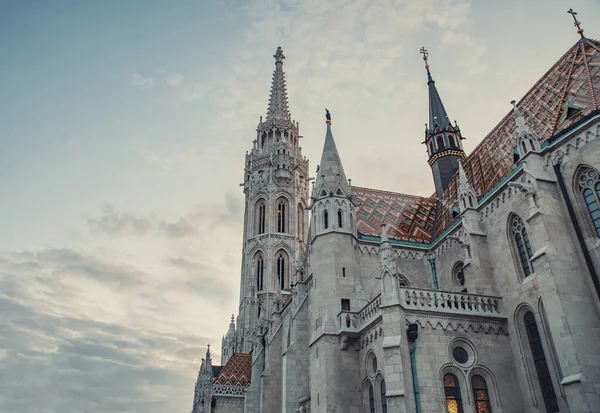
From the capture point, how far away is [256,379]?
120 ft

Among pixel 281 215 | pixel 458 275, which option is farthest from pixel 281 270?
pixel 458 275

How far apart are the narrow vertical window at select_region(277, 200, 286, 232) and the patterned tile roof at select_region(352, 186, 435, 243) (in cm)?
2755

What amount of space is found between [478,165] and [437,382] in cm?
1343

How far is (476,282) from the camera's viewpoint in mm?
20344

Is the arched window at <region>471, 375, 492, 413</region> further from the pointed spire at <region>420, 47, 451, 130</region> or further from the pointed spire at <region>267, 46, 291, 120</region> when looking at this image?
the pointed spire at <region>267, 46, 291, 120</region>

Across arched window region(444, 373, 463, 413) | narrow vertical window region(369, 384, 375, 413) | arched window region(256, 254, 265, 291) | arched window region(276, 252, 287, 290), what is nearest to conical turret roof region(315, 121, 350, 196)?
narrow vertical window region(369, 384, 375, 413)

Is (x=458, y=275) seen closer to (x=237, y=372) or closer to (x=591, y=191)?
(x=591, y=191)

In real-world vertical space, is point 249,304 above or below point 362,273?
above

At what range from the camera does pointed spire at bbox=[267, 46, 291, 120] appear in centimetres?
6838

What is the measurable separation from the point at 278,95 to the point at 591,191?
57.7 metres

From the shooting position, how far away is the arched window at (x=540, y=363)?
55.2ft

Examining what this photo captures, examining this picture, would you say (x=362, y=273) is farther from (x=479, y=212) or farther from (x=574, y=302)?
(x=574, y=302)

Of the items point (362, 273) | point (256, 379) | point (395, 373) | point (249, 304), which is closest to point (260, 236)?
point (249, 304)

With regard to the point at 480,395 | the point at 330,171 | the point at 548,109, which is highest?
the point at 330,171
